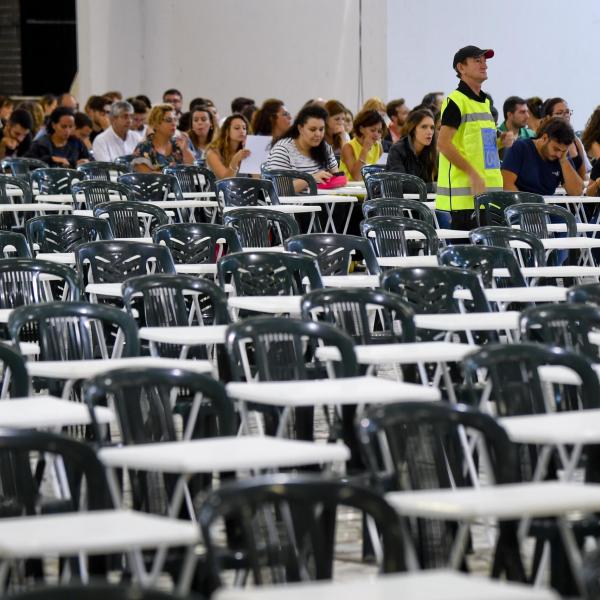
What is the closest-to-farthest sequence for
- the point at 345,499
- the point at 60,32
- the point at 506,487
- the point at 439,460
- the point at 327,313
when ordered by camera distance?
the point at 345,499 < the point at 506,487 < the point at 439,460 < the point at 327,313 < the point at 60,32

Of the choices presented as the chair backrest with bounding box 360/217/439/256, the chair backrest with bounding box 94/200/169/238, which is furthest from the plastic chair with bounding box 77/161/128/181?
the chair backrest with bounding box 360/217/439/256

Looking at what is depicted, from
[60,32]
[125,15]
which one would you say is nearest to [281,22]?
[125,15]

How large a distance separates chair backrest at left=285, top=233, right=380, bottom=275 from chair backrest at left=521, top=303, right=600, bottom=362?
2.48m

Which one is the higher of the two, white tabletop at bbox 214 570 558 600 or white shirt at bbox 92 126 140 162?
white shirt at bbox 92 126 140 162

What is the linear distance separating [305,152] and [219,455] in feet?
29.8

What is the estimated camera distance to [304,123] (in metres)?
12.8

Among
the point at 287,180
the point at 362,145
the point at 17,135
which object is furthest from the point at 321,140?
the point at 17,135

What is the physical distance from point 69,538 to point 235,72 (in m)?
20.6

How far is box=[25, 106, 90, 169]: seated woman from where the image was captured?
15977mm

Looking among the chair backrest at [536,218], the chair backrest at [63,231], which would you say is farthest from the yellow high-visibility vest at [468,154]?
the chair backrest at [63,231]

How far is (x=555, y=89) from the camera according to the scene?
2117 centimetres

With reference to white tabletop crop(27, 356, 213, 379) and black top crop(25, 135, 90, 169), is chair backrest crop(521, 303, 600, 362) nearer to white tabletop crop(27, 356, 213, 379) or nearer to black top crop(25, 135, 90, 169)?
white tabletop crop(27, 356, 213, 379)

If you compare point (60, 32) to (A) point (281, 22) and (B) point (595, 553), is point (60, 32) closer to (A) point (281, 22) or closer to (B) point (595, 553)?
(A) point (281, 22)

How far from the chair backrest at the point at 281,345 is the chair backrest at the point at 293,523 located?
1.48 metres
